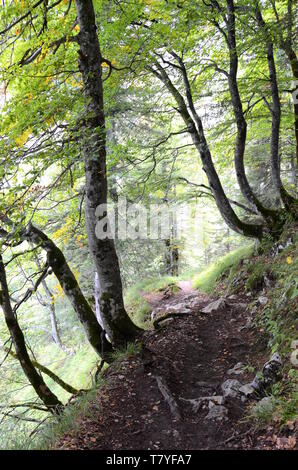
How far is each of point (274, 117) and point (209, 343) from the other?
18.1 feet

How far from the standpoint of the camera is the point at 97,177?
5629mm

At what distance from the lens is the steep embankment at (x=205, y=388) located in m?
3.30

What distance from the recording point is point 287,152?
12227 millimetres

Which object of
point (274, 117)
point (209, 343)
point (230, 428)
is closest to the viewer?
point (230, 428)

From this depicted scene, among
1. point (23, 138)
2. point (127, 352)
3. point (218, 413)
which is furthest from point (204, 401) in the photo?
point (23, 138)

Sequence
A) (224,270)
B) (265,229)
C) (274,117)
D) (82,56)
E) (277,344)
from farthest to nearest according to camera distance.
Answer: (224,270) → (265,229) → (274,117) → (82,56) → (277,344)

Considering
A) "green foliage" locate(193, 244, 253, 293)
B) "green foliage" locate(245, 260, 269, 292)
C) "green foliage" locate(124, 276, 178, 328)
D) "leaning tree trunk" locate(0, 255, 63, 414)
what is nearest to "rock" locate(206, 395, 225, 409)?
"leaning tree trunk" locate(0, 255, 63, 414)

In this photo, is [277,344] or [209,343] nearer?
[277,344]

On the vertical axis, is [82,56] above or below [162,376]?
above

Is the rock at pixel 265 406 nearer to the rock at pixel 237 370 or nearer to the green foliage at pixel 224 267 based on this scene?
the rock at pixel 237 370

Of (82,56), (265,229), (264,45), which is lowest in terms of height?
(265,229)

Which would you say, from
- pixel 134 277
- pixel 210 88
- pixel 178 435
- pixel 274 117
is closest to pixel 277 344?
pixel 178 435

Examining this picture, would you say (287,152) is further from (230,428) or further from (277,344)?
(230,428)

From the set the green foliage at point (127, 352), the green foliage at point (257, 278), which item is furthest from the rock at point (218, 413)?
the green foliage at point (257, 278)
